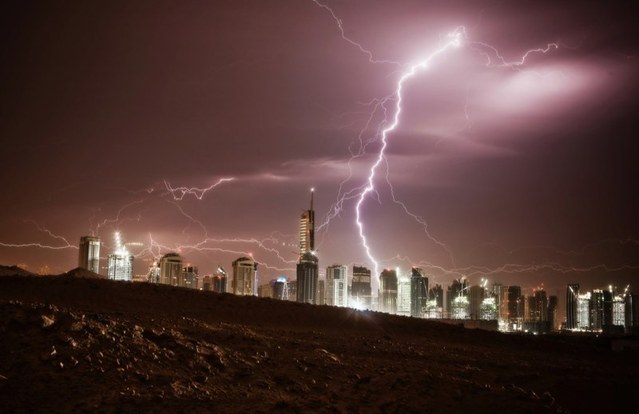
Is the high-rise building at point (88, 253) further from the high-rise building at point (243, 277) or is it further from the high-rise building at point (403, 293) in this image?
the high-rise building at point (403, 293)

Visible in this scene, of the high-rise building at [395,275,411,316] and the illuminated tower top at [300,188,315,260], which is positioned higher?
the illuminated tower top at [300,188,315,260]

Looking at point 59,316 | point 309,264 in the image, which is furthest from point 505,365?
point 309,264

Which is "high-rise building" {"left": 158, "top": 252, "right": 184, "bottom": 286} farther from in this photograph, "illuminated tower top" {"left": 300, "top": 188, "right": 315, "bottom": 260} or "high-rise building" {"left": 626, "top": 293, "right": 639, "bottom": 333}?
"high-rise building" {"left": 626, "top": 293, "right": 639, "bottom": 333}

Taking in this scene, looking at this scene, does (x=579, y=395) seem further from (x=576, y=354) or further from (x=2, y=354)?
(x=2, y=354)

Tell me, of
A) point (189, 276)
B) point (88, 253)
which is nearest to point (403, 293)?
point (189, 276)

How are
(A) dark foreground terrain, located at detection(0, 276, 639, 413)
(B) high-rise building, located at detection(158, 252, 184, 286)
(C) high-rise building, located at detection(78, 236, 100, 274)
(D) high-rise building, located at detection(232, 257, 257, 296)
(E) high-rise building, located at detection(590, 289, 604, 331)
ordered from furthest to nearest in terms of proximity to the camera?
(E) high-rise building, located at detection(590, 289, 604, 331)
(D) high-rise building, located at detection(232, 257, 257, 296)
(B) high-rise building, located at detection(158, 252, 184, 286)
(C) high-rise building, located at detection(78, 236, 100, 274)
(A) dark foreground terrain, located at detection(0, 276, 639, 413)

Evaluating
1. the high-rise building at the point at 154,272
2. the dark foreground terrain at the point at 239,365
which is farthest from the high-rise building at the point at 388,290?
the dark foreground terrain at the point at 239,365

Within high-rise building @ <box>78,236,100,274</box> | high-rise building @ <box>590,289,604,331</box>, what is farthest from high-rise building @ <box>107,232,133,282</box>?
high-rise building @ <box>590,289,604,331</box>
